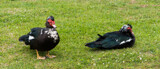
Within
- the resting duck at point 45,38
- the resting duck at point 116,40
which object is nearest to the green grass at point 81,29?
the resting duck at point 116,40

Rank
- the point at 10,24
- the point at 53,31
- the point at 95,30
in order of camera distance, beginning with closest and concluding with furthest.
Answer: the point at 53,31
the point at 95,30
the point at 10,24

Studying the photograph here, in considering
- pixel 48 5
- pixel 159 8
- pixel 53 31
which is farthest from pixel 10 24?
pixel 159 8

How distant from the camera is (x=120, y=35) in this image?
24.7 ft

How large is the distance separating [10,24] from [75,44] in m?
3.50

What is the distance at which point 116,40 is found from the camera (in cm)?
732

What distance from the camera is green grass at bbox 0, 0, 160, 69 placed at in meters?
6.51

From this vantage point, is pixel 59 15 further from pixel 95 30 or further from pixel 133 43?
pixel 133 43

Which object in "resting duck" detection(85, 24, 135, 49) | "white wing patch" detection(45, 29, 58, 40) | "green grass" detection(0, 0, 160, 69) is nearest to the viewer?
"white wing patch" detection(45, 29, 58, 40)

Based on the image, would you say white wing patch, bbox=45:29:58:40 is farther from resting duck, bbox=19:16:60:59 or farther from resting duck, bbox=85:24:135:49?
resting duck, bbox=85:24:135:49

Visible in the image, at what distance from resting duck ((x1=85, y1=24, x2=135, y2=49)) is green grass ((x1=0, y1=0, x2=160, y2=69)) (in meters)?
0.18

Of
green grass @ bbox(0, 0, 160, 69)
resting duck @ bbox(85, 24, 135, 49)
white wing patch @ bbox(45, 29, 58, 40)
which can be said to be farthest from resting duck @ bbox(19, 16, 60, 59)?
resting duck @ bbox(85, 24, 135, 49)

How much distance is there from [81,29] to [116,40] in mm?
2296

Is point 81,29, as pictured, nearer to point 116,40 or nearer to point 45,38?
point 116,40

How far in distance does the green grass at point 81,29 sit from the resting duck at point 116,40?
177 millimetres
